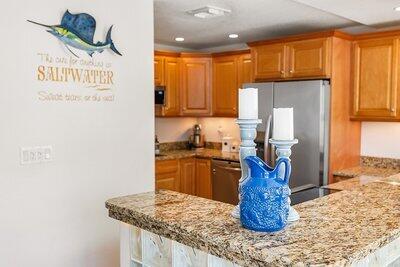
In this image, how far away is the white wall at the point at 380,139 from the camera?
4.09 meters

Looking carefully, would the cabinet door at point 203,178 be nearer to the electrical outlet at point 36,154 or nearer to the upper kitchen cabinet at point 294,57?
the upper kitchen cabinet at point 294,57

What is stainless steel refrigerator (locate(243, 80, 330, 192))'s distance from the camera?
3.78 metres

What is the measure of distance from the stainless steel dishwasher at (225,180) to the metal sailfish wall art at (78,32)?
2361mm

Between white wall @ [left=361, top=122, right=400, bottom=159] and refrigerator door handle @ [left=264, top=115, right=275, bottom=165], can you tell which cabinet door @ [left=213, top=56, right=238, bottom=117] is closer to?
refrigerator door handle @ [left=264, top=115, right=275, bottom=165]

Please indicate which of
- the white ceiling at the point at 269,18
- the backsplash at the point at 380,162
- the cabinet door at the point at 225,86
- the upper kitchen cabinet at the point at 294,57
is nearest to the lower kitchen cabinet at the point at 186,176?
the cabinet door at the point at 225,86

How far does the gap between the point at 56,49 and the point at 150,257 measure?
5.23 ft

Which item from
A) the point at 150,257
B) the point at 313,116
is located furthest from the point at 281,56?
the point at 150,257

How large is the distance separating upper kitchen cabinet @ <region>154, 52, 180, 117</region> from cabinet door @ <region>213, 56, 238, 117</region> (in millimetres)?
526

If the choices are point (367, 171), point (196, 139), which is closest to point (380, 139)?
point (367, 171)

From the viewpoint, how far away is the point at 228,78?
17.1ft

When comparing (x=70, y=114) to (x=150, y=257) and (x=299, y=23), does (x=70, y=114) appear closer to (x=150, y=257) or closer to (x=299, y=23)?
(x=150, y=257)

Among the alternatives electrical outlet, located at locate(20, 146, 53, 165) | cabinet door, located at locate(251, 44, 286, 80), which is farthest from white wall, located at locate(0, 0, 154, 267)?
cabinet door, located at locate(251, 44, 286, 80)

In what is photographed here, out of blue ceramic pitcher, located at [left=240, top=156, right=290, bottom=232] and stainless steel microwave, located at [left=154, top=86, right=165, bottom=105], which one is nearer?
blue ceramic pitcher, located at [left=240, top=156, right=290, bottom=232]

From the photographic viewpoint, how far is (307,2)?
3117 millimetres
